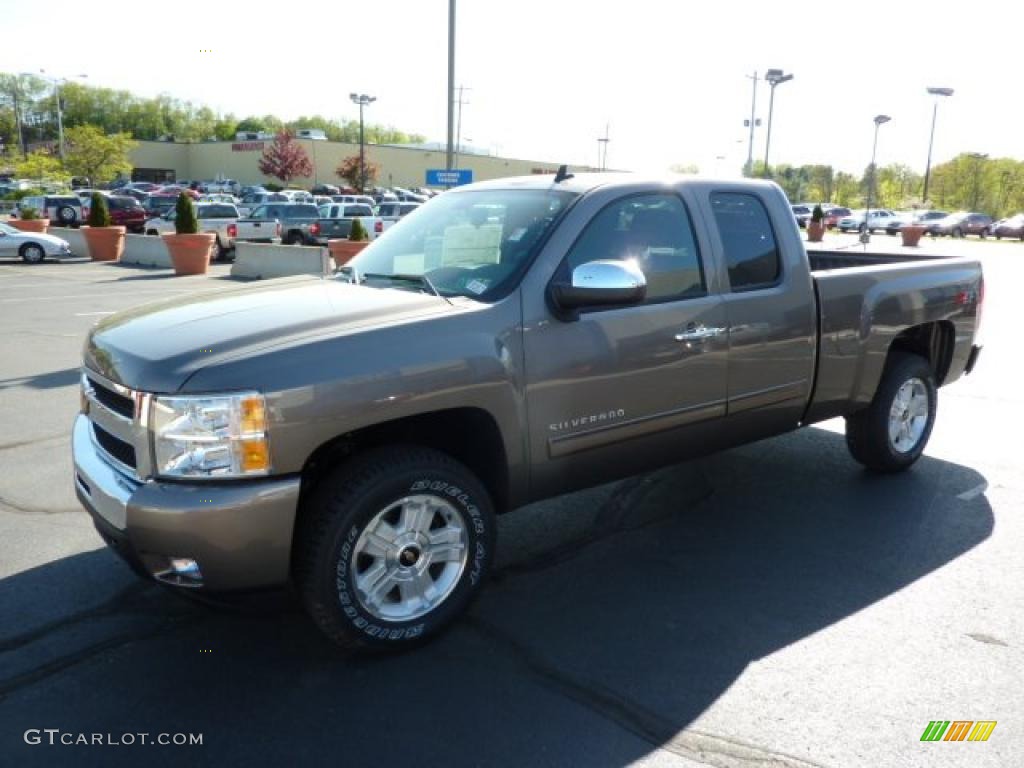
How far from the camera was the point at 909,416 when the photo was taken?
575 centimetres

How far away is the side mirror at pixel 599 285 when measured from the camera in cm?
352

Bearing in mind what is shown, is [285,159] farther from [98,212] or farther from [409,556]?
[409,556]

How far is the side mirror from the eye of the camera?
3.52m

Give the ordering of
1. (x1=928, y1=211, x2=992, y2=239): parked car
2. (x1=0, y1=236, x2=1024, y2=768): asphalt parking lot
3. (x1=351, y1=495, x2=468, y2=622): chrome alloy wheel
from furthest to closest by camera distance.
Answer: (x1=928, y1=211, x2=992, y2=239): parked car → (x1=351, y1=495, x2=468, y2=622): chrome alloy wheel → (x1=0, y1=236, x2=1024, y2=768): asphalt parking lot

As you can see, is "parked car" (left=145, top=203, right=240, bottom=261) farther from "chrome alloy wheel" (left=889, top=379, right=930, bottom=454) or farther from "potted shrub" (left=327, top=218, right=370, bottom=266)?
"chrome alloy wheel" (left=889, top=379, right=930, bottom=454)

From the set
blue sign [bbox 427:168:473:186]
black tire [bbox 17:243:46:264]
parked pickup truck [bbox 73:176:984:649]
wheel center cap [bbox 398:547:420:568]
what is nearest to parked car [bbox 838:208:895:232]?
blue sign [bbox 427:168:473:186]

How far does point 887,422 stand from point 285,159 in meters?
82.4

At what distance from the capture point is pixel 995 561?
14.5 ft

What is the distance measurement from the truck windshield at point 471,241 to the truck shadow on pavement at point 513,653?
4.88 ft

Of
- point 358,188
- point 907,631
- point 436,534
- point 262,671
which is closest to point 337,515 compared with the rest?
point 436,534

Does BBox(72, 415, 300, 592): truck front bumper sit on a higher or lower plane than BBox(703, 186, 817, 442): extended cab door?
lower

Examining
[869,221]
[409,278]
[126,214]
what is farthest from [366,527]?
[869,221]

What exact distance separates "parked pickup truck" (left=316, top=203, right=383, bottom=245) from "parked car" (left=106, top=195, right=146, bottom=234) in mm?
9790

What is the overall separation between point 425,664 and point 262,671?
2.06 feet
